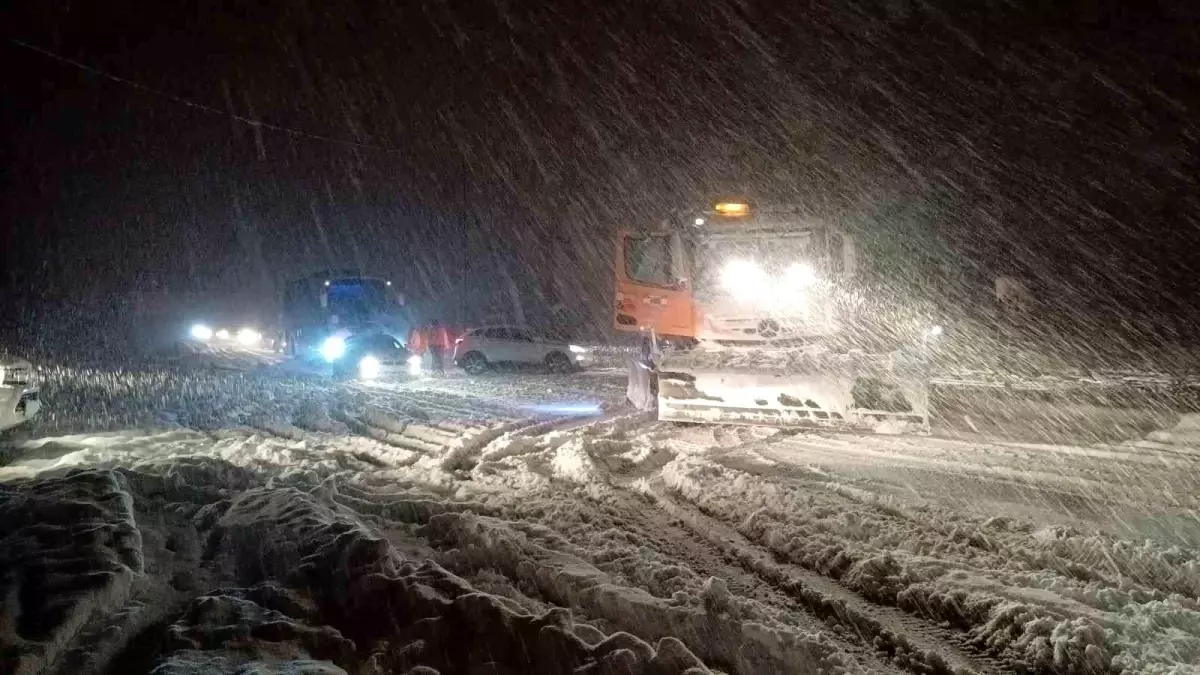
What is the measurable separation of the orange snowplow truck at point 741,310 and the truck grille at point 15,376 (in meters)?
7.84

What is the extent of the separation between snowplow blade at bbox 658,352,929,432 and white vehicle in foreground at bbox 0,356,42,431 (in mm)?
7787

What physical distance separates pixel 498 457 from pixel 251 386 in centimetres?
1113

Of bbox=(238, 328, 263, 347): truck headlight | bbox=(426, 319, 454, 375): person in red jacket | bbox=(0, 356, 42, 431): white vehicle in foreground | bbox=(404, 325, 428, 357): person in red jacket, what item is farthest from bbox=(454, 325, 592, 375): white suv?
bbox=(238, 328, 263, 347): truck headlight

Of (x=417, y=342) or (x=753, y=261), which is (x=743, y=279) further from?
(x=417, y=342)

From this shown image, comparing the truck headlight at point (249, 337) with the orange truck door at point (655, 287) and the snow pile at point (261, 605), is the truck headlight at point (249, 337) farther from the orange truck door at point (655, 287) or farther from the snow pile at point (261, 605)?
the snow pile at point (261, 605)

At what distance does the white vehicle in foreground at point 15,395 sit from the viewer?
28.2 feet

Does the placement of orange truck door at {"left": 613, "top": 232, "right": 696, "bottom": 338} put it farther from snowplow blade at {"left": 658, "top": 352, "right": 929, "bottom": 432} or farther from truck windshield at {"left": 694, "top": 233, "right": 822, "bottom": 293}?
snowplow blade at {"left": 658, "top": 352, "right": 929, "bottom": 432}

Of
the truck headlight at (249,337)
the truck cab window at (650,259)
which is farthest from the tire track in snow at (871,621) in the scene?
the truck headlight at (249,337)

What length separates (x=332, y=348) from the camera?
2341 centimetres

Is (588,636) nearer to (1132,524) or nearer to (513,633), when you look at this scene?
(513,633)

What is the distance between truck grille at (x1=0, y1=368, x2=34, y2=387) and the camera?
9.28 metres

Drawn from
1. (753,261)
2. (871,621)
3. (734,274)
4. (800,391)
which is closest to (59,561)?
(871,621)

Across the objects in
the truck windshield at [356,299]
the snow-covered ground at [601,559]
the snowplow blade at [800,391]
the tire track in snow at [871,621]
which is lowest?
the tire track in snow at [871,621]

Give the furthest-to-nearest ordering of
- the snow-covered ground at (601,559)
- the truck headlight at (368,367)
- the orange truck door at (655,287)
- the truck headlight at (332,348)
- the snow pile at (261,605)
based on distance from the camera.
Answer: the truck headlight at (332,348), the truck headlight at (368,367), the orange truck door at (655,287), the snow-covered ground at (601,559), the snow pile at (261,605)
